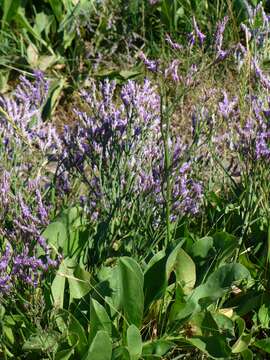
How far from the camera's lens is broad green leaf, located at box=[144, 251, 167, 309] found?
2.58 meters

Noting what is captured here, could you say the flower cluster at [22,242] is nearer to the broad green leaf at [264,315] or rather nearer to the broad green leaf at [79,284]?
the broad green leaf at [79,284]

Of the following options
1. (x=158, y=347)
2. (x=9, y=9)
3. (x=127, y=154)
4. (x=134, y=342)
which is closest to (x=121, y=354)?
(x=134, y=342)

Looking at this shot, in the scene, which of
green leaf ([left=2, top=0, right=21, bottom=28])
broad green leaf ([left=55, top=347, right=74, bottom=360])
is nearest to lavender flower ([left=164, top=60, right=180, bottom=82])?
broad green leaf ([left=55, top=347, right=74, bottom=360])

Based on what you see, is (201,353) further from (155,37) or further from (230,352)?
(155,37)

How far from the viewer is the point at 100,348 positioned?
2.26 m

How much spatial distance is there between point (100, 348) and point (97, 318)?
15 cm

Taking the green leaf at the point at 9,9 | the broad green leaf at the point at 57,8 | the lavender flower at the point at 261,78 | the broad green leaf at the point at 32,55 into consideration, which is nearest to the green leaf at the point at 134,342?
the lavender flower at the point at 261,78

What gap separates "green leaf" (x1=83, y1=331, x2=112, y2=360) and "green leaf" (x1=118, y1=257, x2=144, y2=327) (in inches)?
9.7

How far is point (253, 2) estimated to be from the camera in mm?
A: 5133

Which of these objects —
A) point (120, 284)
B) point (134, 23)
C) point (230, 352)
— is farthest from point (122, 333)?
point (134, 23)

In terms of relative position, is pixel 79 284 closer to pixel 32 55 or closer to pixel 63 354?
pixel 63 354

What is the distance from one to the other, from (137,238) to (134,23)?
260 centimetres

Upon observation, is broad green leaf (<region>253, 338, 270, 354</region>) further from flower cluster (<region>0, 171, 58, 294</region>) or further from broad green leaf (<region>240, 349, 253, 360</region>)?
flower cluster (<region>0, 171, 58, 294</region>)

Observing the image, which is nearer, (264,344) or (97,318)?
(97,318)
